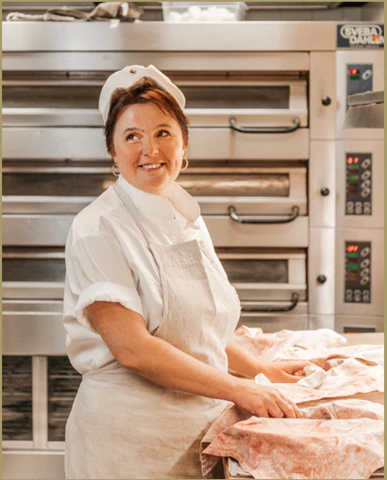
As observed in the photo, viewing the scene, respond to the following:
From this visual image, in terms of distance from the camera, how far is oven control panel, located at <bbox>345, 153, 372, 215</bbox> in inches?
108

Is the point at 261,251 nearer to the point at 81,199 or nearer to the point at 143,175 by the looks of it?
the point at 81,199

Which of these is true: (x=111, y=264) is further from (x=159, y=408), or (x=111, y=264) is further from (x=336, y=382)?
(x=336, y=382)

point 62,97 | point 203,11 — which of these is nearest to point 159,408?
point 62,97

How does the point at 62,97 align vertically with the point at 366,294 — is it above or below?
above

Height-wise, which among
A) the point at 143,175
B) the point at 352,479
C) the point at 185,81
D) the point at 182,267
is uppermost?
the point at 185,81

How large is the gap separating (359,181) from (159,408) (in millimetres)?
1733

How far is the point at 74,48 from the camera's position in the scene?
8.99 feet

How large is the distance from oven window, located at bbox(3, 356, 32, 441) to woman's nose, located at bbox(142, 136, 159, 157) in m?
1.74

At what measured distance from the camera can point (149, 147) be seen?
134cm

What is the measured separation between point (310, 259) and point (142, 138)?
156 centimetres

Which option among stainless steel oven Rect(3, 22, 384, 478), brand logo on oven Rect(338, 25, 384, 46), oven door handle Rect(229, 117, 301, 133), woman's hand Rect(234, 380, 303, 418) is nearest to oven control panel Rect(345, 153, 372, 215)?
stainless steel oven Rect(3, 22, 384, 478)

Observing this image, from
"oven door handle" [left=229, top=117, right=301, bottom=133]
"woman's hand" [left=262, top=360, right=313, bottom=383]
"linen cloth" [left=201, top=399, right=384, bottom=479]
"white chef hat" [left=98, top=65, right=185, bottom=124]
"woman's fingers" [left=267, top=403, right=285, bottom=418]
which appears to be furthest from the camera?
"oven door handle" [left=229, top=117, right=301, bottom=133]

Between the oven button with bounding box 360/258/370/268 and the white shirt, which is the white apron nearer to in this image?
the white shirt

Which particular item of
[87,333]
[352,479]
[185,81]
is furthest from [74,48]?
[352,479]
